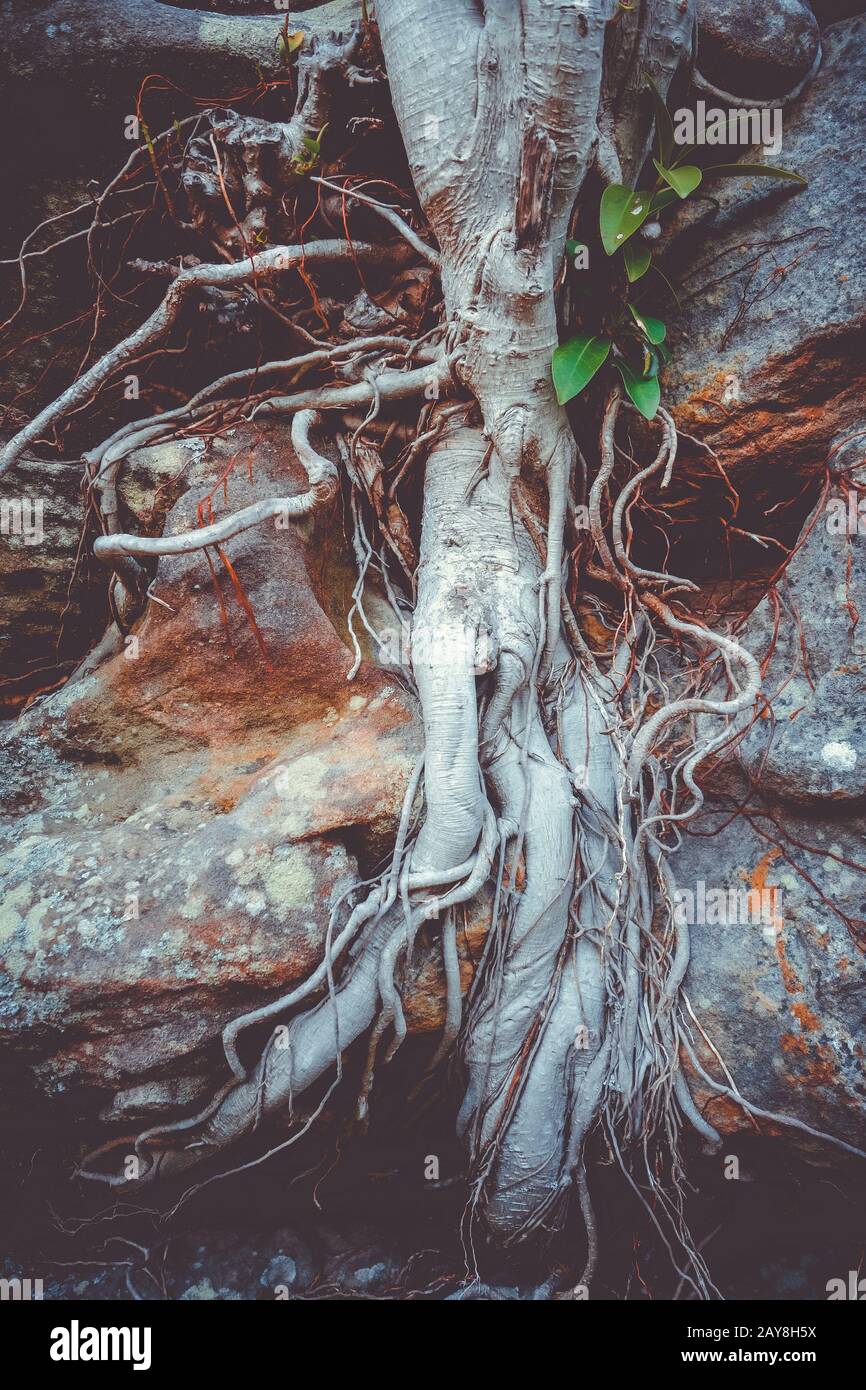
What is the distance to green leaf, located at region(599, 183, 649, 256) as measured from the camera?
186 cm

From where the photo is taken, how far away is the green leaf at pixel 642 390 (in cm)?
202

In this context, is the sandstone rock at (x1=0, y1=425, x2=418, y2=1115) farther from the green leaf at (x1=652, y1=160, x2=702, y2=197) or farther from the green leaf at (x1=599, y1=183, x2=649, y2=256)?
the green leaf at (x1=652, y1=160, x2=702, y2=197)

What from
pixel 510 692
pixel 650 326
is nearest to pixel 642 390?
pixel 650 326

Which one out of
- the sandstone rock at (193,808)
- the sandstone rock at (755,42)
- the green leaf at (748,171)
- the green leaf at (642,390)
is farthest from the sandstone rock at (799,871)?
the sandstone rock at (755,42)

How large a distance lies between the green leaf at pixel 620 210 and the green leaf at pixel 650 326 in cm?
19

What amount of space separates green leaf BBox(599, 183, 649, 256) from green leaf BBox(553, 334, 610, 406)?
0.22m

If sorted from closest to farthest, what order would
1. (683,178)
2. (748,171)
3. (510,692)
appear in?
(683,178), (748,171), (510,692)

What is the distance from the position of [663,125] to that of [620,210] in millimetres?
292

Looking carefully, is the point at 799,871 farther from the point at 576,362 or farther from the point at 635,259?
the point at 635,259

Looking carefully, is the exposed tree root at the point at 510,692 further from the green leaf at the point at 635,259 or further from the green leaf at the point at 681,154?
the green leaf at the point at 635,259

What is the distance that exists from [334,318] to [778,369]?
4.72 feet

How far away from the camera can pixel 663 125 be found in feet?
6.25

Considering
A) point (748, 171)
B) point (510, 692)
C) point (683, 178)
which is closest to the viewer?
point (683, 178)
